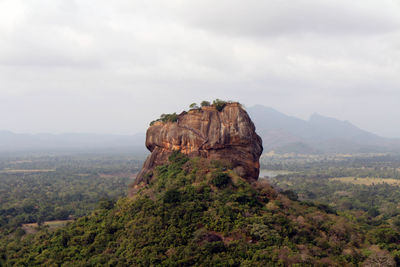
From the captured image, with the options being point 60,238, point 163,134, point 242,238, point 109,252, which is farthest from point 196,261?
point 163,134

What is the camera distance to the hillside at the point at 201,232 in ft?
68.2

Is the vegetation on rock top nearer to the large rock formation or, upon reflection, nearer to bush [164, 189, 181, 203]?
the large rock formation

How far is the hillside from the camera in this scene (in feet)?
68.2

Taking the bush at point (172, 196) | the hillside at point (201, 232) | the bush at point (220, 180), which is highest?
the bush at point (220, 180)

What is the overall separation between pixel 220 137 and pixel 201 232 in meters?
11.0

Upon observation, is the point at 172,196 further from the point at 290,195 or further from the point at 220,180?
the point at 290,195

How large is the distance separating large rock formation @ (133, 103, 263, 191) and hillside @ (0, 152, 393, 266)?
1.61m

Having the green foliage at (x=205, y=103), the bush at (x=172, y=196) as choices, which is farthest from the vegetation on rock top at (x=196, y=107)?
the bush at (x=172, y=196)

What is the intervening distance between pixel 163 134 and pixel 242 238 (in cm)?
1589

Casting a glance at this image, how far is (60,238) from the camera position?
28125mm

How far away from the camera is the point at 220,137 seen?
1235 inches

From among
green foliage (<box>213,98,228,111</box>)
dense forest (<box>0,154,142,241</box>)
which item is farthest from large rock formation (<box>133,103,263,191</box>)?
dense forest (<box>0,154,142,241</box>)

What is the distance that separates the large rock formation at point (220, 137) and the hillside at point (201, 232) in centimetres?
161

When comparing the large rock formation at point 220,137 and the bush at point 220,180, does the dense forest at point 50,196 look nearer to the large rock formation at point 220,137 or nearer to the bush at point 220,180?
the large rock formation at point 220,137
